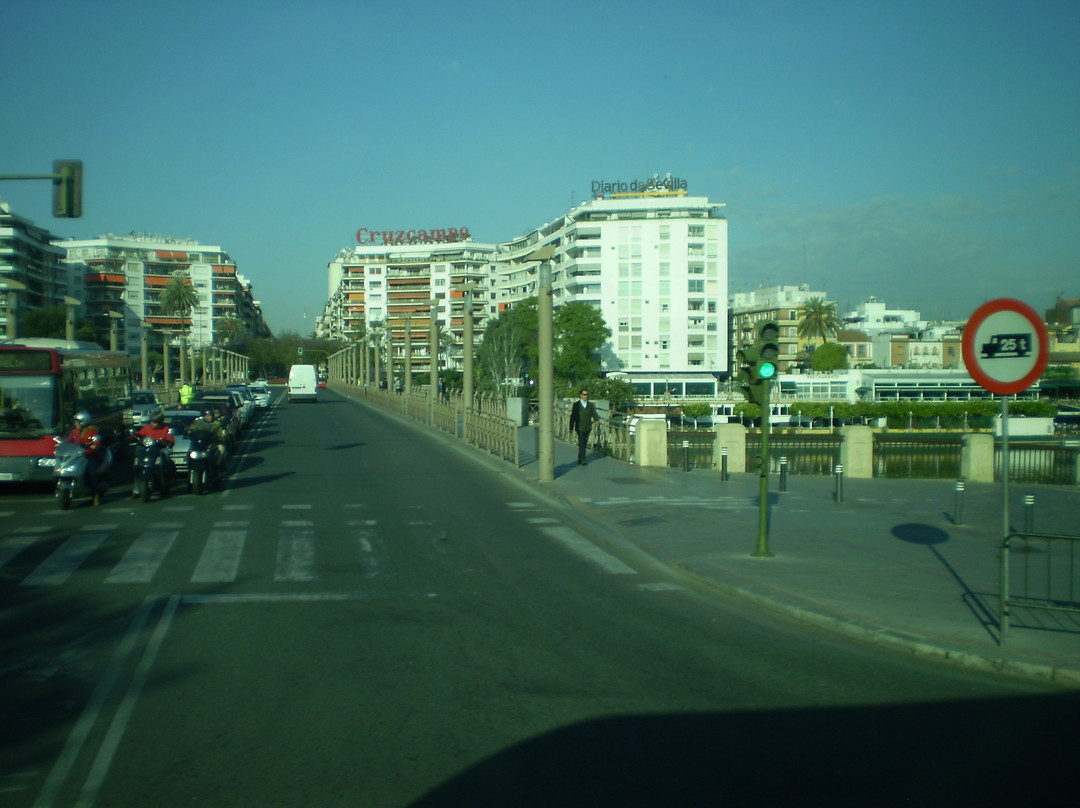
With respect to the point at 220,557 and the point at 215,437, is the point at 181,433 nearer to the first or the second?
the point at 215,437

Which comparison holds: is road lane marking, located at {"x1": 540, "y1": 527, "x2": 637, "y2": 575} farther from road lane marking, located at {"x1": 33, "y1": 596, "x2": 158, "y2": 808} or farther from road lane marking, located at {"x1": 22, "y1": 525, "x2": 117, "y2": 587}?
road lane marking, located at {"x1": 22, "y1": 525, "x2": 117, "y2": 587}

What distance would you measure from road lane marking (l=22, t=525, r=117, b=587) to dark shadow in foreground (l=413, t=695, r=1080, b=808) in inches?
270

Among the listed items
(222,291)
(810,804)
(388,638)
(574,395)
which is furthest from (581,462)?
(222,291)

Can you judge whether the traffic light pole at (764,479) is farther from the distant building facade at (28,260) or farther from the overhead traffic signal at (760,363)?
the distant building facade at (28,260)

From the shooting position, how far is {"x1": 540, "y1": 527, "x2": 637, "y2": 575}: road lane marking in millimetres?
10758

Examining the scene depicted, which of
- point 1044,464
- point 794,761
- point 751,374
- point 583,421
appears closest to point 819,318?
point 1044,464

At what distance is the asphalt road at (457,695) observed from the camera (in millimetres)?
4727

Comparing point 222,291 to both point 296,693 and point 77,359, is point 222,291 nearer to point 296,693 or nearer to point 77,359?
point 77,359

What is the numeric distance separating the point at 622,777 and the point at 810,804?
95cm

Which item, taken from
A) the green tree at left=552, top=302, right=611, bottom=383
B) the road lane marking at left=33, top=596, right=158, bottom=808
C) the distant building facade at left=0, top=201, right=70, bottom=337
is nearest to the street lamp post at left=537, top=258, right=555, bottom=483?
the road lane marking at left=33, top=596, right=158, bottom=808

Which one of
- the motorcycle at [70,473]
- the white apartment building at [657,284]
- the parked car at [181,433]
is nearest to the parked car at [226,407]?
the parked car at [181,433]

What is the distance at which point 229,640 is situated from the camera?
7.44 metres

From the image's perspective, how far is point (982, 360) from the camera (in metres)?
7.09

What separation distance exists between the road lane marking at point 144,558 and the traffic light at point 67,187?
5.78 meters
